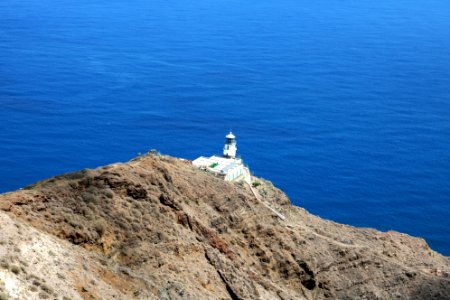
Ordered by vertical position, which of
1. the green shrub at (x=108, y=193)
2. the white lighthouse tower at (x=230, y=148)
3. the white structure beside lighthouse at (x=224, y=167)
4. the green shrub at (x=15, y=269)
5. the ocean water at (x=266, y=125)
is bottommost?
the green shrub at (x=15, y=269)

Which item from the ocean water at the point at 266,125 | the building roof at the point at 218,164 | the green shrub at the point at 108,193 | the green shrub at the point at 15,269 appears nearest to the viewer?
the green shrub at the point at 15,269

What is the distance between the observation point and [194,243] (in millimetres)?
54031

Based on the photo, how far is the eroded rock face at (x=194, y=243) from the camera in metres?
47.2

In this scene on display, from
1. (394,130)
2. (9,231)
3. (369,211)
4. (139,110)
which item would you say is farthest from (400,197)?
(9,231)

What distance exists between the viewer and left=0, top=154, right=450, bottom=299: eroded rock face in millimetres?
47250

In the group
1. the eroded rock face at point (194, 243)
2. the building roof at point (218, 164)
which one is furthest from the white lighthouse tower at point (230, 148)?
the eroded rock face at point (194, 243)

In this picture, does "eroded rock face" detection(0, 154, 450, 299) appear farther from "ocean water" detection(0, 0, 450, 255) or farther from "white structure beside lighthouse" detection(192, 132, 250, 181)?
"ocean water" detection(0, 0, 450, 255)

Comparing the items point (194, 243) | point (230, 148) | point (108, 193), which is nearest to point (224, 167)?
point (230, 148)

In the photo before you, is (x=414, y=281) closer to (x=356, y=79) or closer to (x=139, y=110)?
(x=139, y=110)

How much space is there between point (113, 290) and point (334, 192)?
81606 millimetres

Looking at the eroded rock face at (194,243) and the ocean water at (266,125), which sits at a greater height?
the ocean water at (266,125)

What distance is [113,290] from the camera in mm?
43812

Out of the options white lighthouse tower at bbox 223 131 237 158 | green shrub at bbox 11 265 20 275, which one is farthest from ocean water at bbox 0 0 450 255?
green shrub at bbox 11 265 20 275

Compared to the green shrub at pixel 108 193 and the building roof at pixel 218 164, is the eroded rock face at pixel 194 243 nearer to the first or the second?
the green shrub at pixel 108 193
